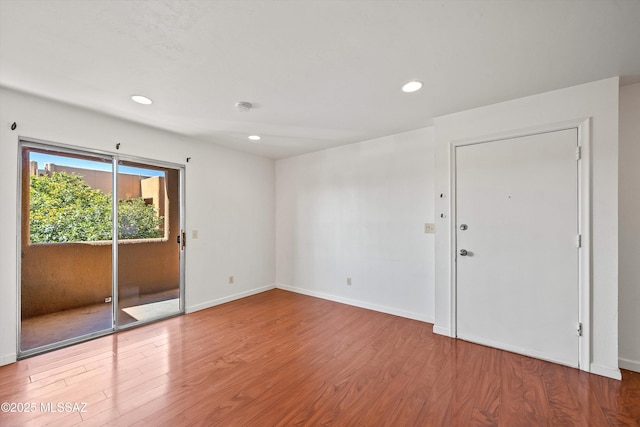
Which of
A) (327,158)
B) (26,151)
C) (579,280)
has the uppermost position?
(327,158)

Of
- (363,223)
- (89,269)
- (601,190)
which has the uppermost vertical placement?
(601,190)

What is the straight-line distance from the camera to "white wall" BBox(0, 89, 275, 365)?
7.82ft

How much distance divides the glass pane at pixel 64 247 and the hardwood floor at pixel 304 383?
354mm

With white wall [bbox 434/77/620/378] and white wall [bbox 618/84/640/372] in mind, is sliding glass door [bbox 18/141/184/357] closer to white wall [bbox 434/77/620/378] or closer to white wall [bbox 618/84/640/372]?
white wall [bbox 434/77/620/378]

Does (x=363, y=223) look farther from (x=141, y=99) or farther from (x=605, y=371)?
(x=141, y=99)

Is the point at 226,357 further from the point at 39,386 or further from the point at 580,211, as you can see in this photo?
the point at 580,211

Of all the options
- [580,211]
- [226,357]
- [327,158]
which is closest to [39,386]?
[226,357]

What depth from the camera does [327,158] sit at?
4.45 m

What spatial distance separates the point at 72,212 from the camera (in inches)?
111

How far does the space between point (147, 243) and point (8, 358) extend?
1.54 metres

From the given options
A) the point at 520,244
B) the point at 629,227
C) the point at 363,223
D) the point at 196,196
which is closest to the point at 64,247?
the point at 196,196

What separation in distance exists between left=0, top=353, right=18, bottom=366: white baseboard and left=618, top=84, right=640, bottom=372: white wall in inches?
217

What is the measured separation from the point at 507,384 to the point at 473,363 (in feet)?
1.05

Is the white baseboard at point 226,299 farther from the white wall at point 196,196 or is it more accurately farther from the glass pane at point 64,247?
the glass pane at point 64,247
